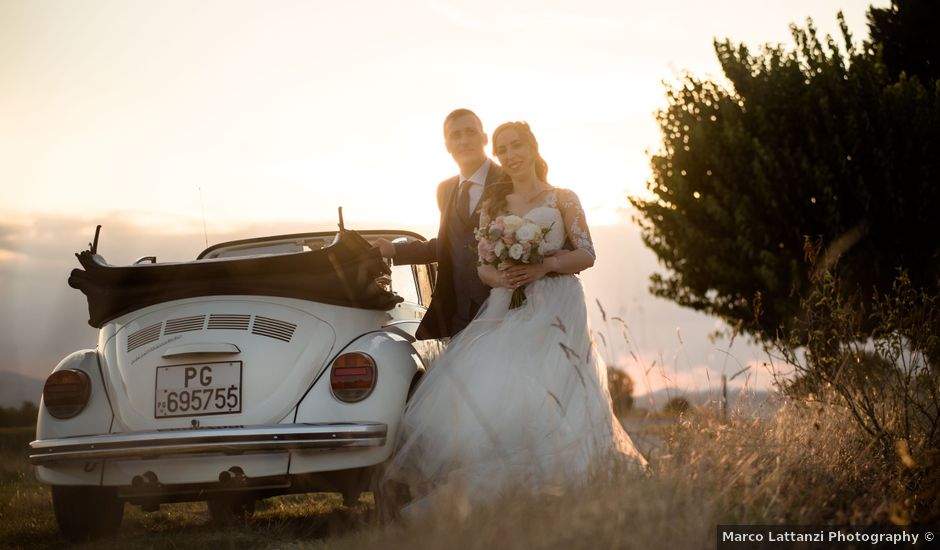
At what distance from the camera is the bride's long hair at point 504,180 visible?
631cm

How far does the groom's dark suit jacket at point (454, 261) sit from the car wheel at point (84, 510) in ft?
7.97

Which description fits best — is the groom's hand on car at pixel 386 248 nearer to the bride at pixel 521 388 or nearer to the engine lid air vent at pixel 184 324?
the bride at pixel 521 388

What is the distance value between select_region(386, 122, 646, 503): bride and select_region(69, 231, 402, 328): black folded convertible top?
2.51 ft

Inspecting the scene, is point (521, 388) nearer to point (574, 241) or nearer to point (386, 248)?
point (574, 241)

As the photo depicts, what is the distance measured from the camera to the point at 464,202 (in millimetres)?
6680

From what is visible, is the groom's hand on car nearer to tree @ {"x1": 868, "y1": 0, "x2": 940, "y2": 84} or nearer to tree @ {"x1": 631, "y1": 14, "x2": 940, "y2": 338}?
tree @ {"x1": 631, "y1": 14, "x2": 940, "y2": 338}

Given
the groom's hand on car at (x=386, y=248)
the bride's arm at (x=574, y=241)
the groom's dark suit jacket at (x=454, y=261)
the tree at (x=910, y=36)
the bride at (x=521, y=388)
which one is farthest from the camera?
the tree at (x=910, y=36)

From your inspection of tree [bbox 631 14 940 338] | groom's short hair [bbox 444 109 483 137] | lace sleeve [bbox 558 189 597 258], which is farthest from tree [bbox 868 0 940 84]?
lace sleeve [bbox 558 189 597 258]

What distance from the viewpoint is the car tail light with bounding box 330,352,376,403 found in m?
5.05

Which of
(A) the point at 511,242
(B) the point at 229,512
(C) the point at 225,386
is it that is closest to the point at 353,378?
(C) the point at 225,386

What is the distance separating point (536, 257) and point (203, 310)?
6.98 feet

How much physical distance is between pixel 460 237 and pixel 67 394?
283 centimetres

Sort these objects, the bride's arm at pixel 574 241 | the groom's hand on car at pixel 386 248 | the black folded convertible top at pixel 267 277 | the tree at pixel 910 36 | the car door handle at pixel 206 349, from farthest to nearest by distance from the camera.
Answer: the tree at pixel 910 36, the groom's hand on car at pixel 386 248, the bride's arm at pixel 574 241, the black folded convertible top at pixel 267 277, the car door handle at pixel 206 349

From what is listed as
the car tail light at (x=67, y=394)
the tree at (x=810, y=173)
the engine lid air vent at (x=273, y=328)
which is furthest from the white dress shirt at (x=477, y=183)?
the tree at (x=810, y=173)
